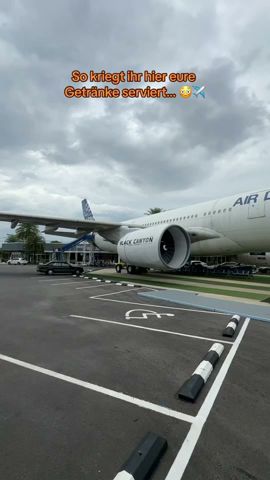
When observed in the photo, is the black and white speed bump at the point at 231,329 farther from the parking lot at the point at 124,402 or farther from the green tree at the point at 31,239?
the green tree at the point at 31,239

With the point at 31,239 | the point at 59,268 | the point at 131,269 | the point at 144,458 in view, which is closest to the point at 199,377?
the point at 144,458

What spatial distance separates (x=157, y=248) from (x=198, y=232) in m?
4.36

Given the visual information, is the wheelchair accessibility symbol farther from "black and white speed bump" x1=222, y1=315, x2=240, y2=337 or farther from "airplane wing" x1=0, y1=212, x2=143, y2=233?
"airplane wing" x1=0, y1=212, x2=143, y2=233

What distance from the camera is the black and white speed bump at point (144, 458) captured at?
1.80 m

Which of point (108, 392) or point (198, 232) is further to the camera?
point (198, 232)

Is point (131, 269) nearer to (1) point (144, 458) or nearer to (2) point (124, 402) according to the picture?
(2) point (124, 402)

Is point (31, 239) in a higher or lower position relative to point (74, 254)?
higher

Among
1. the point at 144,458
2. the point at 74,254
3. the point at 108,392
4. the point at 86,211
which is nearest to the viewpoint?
the point at 144,458

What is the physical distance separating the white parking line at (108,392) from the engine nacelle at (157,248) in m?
8.66

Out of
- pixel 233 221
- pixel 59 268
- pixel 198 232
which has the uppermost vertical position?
pixel 233 221

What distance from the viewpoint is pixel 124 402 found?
277 centimetres

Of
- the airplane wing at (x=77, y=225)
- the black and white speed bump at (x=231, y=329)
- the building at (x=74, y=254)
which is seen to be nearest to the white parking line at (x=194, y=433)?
the black and white speed bump at (x=231, y=329)

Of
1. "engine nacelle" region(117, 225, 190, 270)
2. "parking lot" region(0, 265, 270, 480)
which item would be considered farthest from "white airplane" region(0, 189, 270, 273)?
"parking lot" region(0, 265, 270, 480)

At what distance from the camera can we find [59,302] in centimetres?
829
